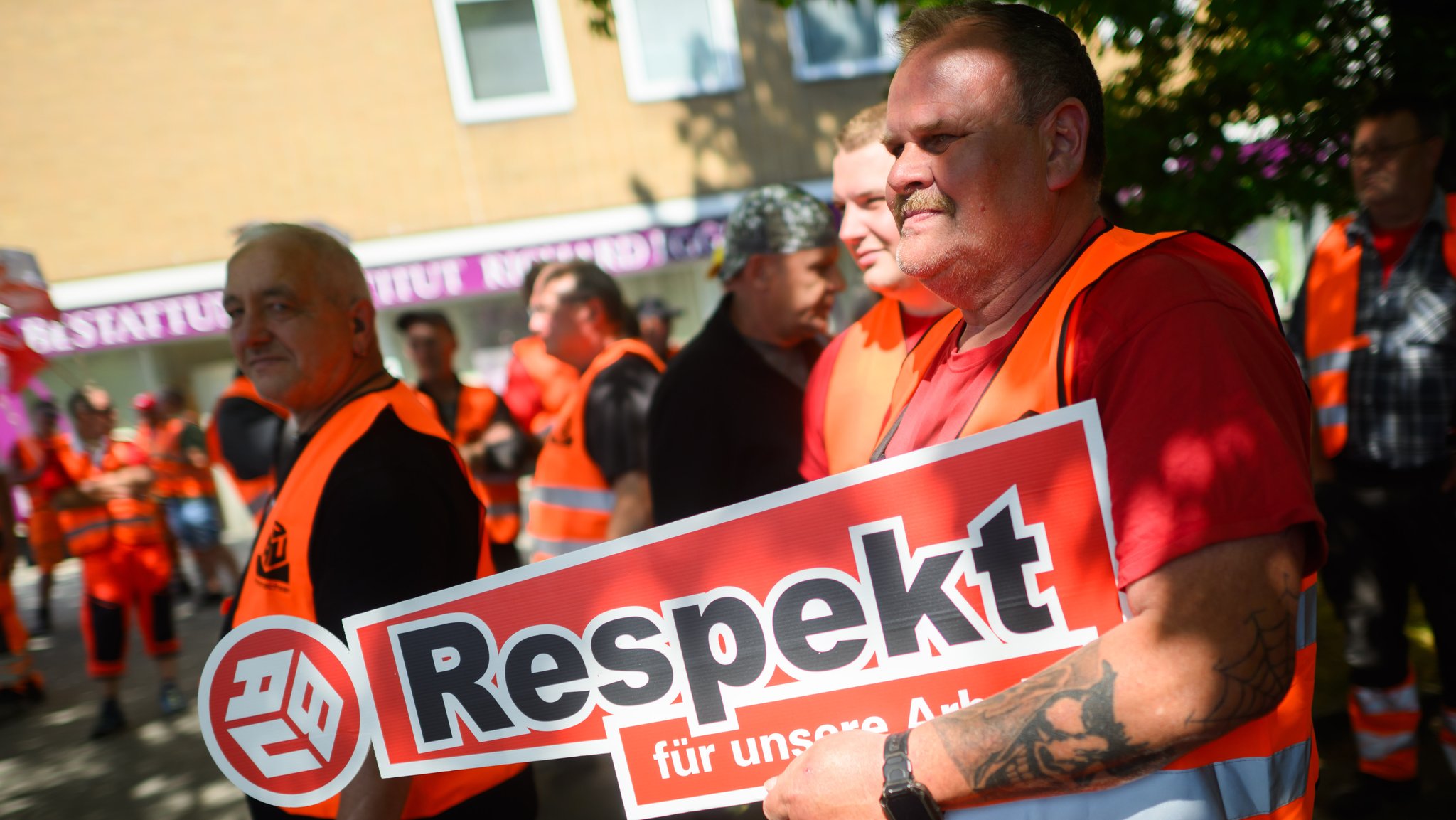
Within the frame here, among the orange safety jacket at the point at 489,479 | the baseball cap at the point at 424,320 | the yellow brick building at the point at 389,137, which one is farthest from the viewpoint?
the yellow brick building at the point at 389,137

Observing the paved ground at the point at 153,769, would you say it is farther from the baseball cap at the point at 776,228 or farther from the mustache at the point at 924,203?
the mustache at the point at 924,203

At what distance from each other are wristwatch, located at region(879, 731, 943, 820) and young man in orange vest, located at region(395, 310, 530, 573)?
4.18m

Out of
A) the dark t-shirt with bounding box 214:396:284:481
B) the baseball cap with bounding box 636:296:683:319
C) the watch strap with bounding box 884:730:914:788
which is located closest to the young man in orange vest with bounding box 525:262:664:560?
the dark t-shirt with bounding box 214:396:284:481

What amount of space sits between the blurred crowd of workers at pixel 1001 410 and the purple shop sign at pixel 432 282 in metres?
8.90

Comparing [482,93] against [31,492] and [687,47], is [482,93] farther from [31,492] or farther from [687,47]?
[31,492]

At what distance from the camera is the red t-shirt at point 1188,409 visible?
104 centimetres

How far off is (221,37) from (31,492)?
7257mm

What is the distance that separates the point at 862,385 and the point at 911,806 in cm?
126

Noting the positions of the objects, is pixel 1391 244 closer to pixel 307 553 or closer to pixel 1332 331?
pixel 1332 331

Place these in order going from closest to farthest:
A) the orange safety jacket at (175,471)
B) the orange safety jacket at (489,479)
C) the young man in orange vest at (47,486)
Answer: the orange safety jacket at (489,479) → the young man in orange vest at (47,486) → the orange safety jacket at (175,471)

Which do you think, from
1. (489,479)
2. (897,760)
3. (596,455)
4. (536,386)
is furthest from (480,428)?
(897,760)

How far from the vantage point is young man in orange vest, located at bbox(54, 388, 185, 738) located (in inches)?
251

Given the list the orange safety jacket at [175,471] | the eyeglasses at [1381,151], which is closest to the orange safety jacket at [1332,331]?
the eyeglasses at [1381,151]

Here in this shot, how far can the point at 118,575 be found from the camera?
21.3 feet
